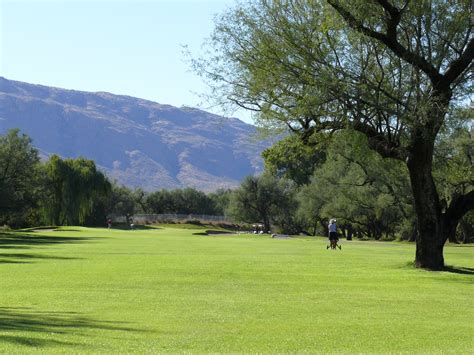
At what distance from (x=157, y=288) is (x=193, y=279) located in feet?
9.52

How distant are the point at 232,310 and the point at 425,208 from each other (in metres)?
14.5

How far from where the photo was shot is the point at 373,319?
14.5 metres

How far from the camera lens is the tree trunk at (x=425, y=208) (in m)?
27.6

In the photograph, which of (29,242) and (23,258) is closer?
(23,258)

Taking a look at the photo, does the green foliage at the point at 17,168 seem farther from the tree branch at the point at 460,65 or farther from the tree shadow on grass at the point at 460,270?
the tree branch at the point at 460,65

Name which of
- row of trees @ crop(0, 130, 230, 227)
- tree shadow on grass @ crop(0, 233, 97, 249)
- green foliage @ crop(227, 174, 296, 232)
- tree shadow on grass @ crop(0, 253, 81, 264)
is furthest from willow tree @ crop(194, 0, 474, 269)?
green foliage @ crop(227, 174, 296, 232)

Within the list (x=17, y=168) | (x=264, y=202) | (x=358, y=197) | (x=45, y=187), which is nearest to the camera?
(x=17, y=168)

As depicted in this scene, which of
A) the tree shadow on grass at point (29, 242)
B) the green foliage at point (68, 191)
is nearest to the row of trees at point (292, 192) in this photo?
the green foliage at point (68, 191)

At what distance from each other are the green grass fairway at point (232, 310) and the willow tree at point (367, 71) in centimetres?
433

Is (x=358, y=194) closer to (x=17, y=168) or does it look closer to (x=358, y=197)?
(x=358, y=197)

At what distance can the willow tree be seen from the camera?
25.8 metres

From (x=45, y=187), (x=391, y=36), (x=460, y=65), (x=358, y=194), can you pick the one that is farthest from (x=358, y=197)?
(x=391, y=36)

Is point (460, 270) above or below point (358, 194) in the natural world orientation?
below

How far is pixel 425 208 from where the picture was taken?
28.1 m
